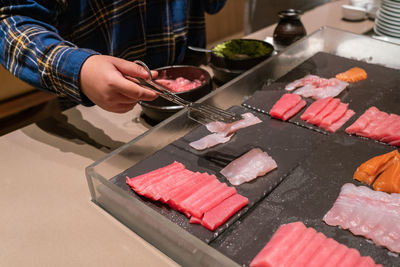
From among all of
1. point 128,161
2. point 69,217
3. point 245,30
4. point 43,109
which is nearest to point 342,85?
point 128,161

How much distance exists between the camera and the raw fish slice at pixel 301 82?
2102 mm

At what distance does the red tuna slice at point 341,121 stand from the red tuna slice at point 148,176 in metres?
0.76

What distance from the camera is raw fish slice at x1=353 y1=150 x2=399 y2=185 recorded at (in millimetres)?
1435

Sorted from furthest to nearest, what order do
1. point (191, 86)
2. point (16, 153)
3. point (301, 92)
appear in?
point (301, 92)
point (191, 86)
point (16, 153)

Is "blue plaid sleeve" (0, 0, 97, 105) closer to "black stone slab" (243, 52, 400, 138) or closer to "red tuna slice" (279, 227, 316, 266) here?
"black stone slab" (243, 52, 400, 138)

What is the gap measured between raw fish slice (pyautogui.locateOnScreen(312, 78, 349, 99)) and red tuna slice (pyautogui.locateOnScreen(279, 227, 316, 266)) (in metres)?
1.00

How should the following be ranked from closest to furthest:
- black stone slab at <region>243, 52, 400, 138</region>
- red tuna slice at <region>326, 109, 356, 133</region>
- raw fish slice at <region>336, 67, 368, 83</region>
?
red tuna slice at <region>326, 109, 356, 133</region>, black stone slab at <region>243, 52, 400, 138</region>, raw fish slice at <region>336, 67, 368, 83</region>

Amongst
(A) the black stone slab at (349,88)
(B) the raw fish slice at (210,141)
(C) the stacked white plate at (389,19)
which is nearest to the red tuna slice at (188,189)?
(B) the raw fish slice at (210,141)

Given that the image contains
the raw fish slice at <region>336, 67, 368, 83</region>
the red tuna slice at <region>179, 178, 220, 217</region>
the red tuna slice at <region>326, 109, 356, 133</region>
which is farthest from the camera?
the raw fish slice at <region>336, 67, 368, 83</region>

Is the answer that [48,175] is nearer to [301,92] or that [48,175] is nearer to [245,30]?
[301,92]

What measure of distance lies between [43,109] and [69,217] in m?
2.70

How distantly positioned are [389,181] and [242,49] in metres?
1.24

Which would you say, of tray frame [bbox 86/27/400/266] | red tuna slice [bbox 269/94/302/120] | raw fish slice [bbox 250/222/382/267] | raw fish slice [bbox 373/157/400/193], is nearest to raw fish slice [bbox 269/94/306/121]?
red tuna slice [bbox 269/94/302/120]

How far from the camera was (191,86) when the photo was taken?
1912mm
